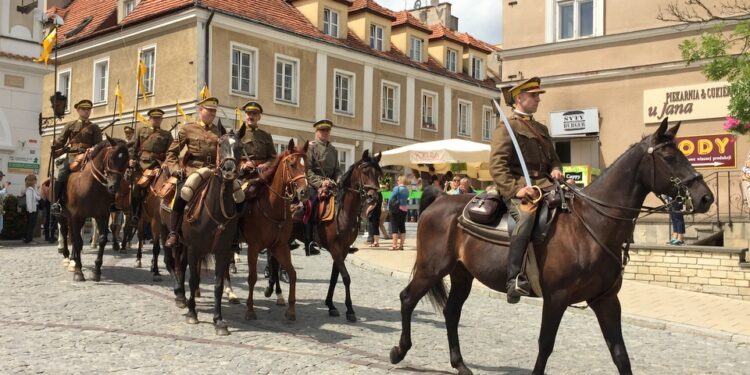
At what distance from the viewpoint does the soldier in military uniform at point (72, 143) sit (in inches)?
505

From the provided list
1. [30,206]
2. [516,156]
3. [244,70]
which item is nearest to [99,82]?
[244,70]

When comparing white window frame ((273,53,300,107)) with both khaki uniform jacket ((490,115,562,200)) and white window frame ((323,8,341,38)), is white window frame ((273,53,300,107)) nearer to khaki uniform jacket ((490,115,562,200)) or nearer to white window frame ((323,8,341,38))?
white window frame ((323,8,341,38))

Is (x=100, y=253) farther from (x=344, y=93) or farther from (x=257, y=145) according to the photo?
(x=344, y=93)

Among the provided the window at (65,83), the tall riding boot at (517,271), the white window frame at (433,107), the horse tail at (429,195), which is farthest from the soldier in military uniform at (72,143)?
the white window frame at (433,107)

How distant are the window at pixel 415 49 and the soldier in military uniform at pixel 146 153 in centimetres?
2560

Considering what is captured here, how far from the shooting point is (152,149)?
13227 mm

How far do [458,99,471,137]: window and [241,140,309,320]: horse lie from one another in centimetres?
3114

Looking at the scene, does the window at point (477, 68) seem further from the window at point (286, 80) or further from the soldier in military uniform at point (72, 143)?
the soldier in military uniform at point (72, 143)

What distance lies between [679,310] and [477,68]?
32.4 metres

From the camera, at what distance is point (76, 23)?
3569cm

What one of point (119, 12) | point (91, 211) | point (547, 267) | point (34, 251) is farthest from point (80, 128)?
point (119, 12)

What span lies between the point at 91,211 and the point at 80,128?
2.12 m

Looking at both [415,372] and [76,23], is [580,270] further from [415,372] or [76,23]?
[76,23]

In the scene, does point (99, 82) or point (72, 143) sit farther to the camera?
point (99, 82)
